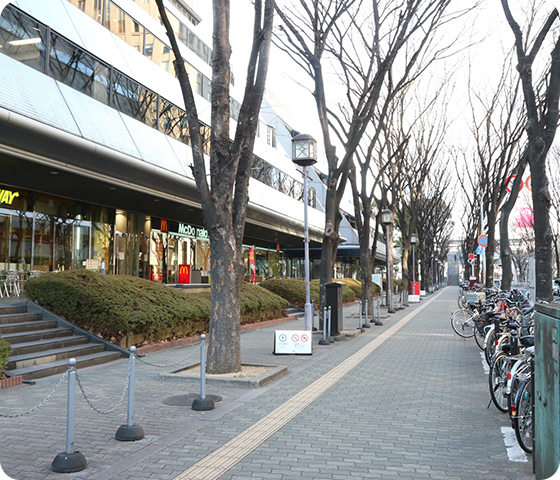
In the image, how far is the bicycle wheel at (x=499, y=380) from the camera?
6.72 m

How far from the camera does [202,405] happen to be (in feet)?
22.7

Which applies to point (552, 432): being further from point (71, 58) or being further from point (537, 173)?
point (71, 58)

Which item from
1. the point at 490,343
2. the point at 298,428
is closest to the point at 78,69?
the point at 490,343

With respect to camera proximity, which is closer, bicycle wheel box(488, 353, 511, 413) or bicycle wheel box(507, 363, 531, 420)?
bicycle wheel box(507, 363, 531, 420)

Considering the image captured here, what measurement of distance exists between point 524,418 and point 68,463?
4.31 m

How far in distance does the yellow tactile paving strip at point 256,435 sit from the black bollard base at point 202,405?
0.79m

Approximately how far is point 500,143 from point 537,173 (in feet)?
38.6

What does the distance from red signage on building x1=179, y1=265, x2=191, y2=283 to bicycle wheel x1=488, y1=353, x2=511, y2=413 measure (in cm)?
1954

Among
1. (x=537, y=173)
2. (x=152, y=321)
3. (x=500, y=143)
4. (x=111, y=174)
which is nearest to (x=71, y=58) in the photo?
(x=111, y=174)

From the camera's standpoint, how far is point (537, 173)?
978 centimetres

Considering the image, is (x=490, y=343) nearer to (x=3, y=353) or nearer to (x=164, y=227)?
(x=3, y=353)

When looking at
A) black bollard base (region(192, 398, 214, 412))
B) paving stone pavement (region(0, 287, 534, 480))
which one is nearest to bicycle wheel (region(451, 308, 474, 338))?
paving stone pavement (region(0, 287, 534, 480))

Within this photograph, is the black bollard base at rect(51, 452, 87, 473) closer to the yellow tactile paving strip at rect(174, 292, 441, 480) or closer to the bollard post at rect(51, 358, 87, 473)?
the bollard post at rect(51, 358, 87, 473)

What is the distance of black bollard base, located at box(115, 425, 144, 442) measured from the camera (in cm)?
560
